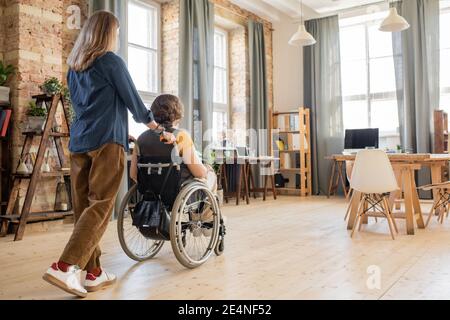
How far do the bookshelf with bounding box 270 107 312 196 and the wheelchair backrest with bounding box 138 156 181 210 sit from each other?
4920mm

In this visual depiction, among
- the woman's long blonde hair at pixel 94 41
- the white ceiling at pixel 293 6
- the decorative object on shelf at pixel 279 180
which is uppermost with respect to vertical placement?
the white ceiling at pixel 293 6

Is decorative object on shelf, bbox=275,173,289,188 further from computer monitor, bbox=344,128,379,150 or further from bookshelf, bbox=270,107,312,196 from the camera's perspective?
computer monitor, bbox=344,128,379,150

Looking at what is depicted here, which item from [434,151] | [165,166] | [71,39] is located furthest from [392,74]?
[165,166]

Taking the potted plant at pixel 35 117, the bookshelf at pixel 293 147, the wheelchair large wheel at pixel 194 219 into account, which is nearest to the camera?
the wheelchair large wheel at pixel 194 219

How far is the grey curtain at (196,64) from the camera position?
568cm

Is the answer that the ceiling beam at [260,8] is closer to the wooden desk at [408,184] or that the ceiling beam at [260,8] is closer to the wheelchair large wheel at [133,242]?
the wooden desk at [408,184]

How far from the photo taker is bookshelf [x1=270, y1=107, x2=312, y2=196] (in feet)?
23.0

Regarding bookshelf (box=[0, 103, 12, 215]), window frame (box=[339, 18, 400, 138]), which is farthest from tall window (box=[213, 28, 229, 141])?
bookshelf (box=[0, 103, 12, 215])

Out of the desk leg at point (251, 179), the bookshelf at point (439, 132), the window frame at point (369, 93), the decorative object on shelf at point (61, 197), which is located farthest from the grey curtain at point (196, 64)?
the bookshelf at point (439, 132)

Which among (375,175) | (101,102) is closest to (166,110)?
(101,102)

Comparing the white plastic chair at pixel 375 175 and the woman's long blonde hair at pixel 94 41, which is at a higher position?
the woman's long blonde hair at pixel 94 41

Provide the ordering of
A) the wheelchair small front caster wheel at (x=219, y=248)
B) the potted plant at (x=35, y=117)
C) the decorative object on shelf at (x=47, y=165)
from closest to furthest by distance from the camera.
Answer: the wheelchair small front caster wheel at (x=219, y=248) → the potted plant at (x=35, y=117) → the decorative object on shelf at (x=47, y=165)

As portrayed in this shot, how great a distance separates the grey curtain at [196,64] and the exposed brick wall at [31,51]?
1.86m
